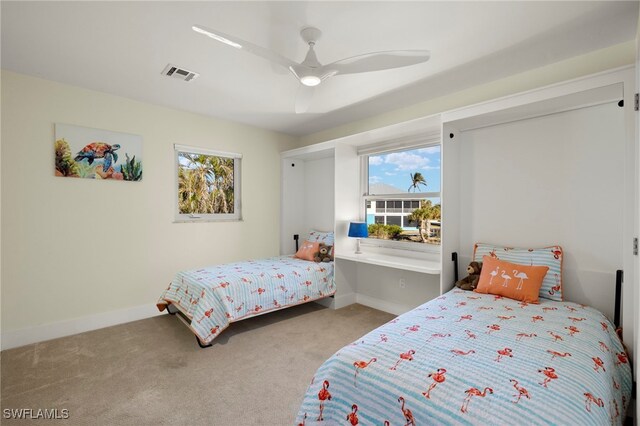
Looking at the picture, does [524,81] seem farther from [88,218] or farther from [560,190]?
[88,218]

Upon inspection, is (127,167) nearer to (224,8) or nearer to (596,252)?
(224,8)

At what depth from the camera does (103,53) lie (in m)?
2.41

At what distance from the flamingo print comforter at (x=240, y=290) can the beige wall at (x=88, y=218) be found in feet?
1.89

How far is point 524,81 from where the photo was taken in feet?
8.80

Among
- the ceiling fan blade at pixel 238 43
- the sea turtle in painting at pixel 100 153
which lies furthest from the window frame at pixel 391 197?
the sea turtle in painting at pixel 100 153

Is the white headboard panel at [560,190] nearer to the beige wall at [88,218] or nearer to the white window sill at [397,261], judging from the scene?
the white window sill at [397,261]

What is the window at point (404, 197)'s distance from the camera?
352 centimetres

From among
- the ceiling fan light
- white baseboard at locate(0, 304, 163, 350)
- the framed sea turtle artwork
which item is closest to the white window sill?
the ceiling fan light

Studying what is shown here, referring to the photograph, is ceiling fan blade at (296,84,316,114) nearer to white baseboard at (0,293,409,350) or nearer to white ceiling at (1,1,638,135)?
white ceiling at (1,1,638,135)

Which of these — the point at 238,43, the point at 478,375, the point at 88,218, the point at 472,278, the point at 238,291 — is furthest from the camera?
the point at 88,218

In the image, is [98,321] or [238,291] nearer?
[238,291]

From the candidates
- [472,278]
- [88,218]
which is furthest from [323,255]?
[88,218]

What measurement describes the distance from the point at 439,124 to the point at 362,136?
92 centimetres

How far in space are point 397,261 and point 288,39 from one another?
2.37 metres
